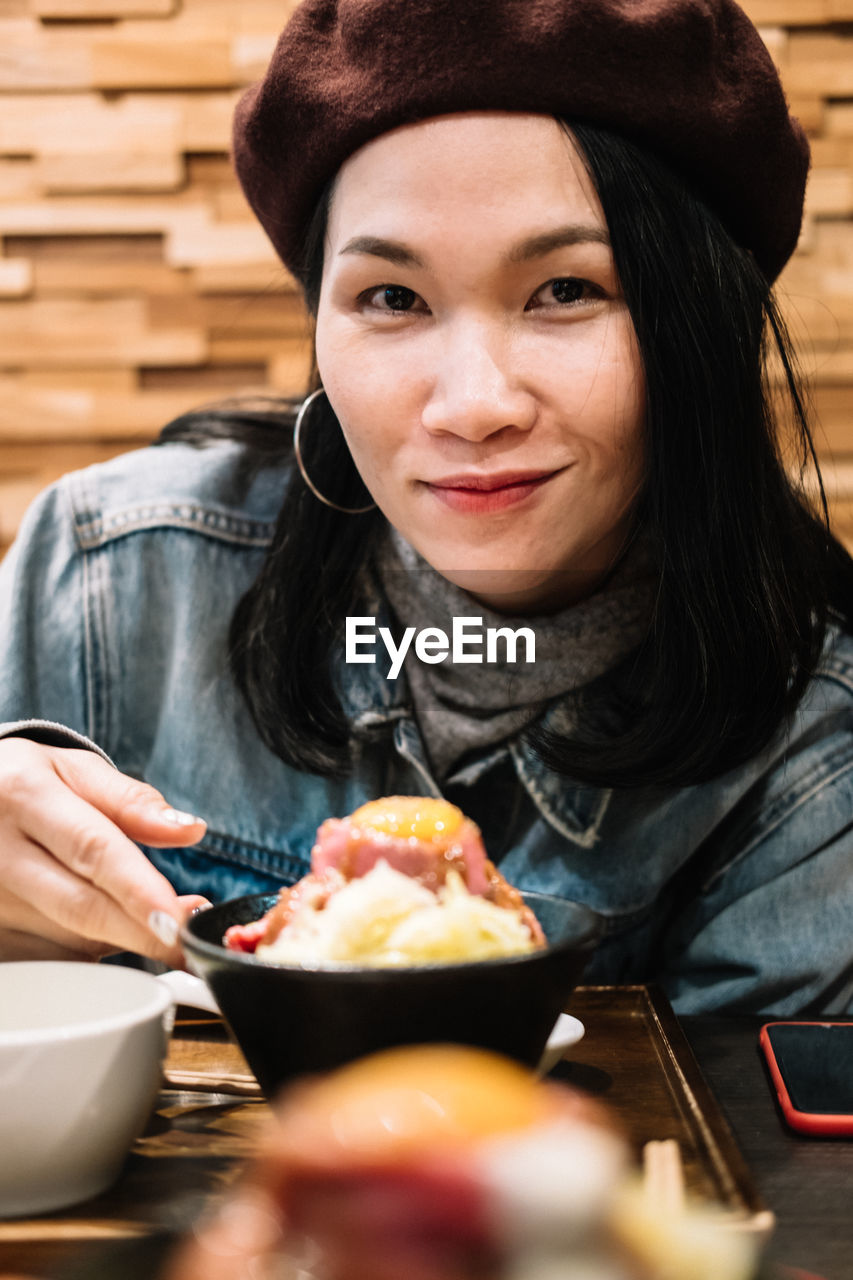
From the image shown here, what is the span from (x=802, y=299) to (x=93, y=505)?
1440 millimetres

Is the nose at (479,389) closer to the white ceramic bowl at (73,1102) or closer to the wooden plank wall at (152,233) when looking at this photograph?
A: the white ceramic bowl at (73,1102)

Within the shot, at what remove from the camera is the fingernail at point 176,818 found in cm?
81

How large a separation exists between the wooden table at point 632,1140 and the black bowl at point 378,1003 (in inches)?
3.4

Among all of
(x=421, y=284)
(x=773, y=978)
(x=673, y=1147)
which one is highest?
(x=421, y=284)

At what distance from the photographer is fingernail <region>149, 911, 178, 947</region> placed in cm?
78

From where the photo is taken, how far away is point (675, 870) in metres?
1.28

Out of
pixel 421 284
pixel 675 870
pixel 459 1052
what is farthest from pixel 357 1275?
pixel 675 870

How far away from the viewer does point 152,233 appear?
2.28 m

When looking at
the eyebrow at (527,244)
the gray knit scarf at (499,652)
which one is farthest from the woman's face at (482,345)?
the gray knit scarf at (499,652)

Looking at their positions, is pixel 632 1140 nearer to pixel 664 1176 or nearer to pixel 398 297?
pixel 664 1176

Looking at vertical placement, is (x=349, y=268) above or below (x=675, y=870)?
above

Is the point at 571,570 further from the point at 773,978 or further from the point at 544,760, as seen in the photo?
the point at 773,978

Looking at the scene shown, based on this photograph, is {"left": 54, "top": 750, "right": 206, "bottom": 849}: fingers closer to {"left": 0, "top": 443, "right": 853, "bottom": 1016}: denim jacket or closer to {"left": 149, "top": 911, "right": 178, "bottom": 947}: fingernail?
{"left": 149, "top": 911, "right": 178, "bottom": 947}: fingernail

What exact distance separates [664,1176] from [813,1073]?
0.99 feet
